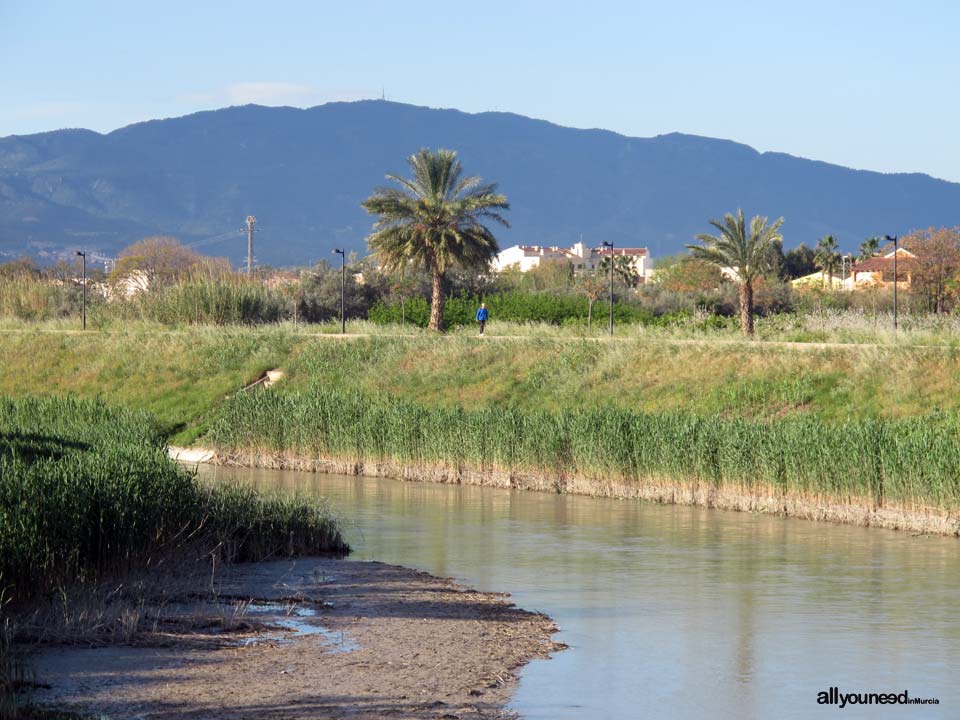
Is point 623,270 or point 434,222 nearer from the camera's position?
point 434,222

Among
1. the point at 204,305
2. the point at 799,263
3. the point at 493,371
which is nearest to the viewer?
the point at 493,371

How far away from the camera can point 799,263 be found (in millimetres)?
139875

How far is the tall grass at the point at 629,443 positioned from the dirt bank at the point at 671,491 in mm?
144

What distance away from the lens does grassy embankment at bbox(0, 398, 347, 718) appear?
671 inches

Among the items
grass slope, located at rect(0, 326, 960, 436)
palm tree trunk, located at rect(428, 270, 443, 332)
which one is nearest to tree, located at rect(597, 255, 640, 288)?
palm tree trunk, located at rect(428, 270, 443, 332)

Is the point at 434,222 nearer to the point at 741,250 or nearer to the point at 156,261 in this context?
the point at 741,250

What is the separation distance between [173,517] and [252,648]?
491 cm

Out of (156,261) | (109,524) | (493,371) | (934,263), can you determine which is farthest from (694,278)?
(109,524)

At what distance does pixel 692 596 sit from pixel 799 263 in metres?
122

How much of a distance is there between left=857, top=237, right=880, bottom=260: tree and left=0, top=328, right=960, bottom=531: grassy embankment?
8663 cm

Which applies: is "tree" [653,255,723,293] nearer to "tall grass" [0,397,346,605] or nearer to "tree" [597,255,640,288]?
"tree" [597,255,640,288]

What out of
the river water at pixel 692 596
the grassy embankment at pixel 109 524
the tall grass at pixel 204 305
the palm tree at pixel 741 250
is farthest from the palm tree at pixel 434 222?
the grassy embankment at pixel 109 524

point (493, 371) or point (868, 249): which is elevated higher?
point (868, 249)

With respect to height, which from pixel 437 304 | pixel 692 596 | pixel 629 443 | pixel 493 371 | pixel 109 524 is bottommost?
pixel 692 596
